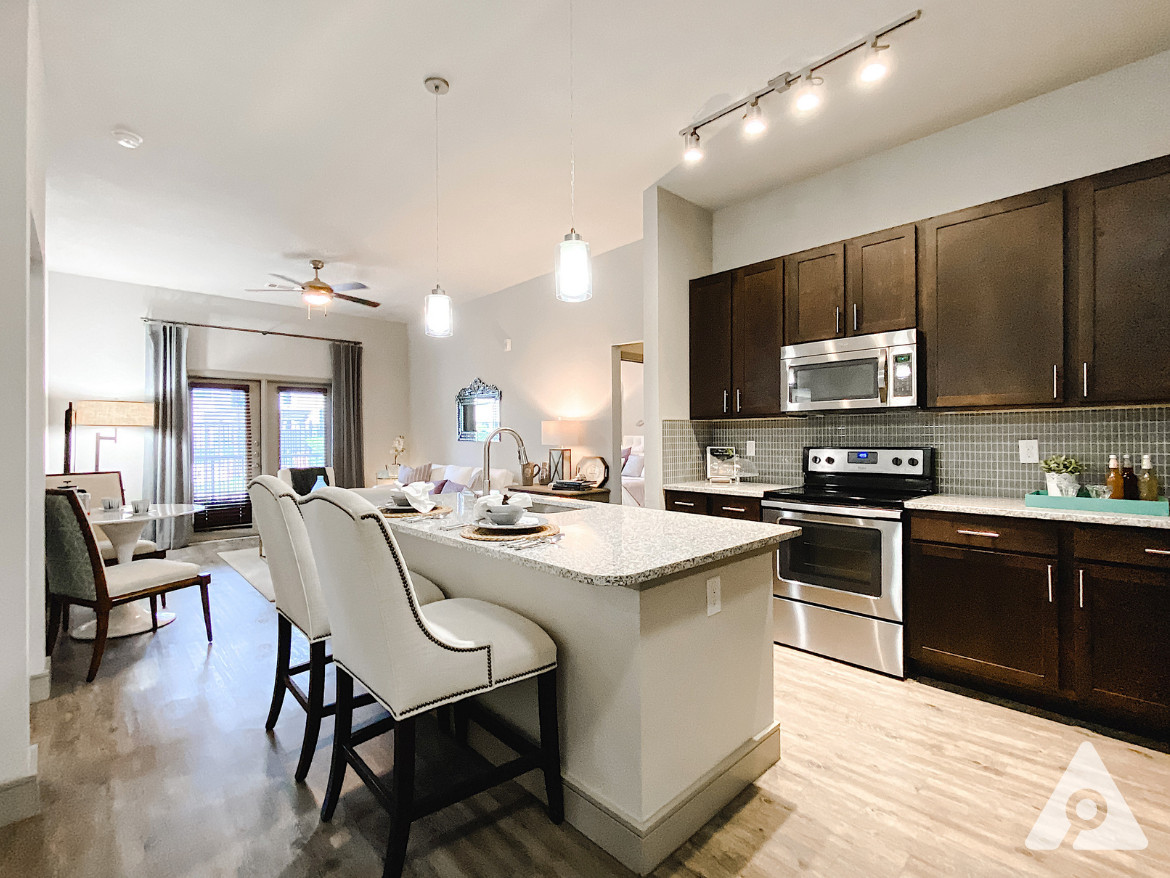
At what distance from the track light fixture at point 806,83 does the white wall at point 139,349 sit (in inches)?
233

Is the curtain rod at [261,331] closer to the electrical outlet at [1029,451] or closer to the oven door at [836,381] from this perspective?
the oven door at [836,381]

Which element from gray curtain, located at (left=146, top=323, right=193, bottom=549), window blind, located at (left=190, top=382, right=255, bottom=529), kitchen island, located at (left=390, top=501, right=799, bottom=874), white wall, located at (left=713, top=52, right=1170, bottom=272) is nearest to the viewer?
kitchen island, located at (left=390, top=501, right=799, bottom=874)

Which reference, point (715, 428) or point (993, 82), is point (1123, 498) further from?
point (715, 428)

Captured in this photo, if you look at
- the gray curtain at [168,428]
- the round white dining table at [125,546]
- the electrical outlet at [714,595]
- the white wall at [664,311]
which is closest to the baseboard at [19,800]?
the round white dining table at [125,546]

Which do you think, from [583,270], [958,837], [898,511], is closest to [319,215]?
[583,270]

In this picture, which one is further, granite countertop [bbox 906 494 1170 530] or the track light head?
the track light head

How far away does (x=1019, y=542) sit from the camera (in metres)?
2.45

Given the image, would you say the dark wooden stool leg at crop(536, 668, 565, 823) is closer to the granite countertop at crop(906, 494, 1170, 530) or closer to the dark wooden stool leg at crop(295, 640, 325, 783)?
the dark wooden stool leg at crop(295, 640, 325, 783)

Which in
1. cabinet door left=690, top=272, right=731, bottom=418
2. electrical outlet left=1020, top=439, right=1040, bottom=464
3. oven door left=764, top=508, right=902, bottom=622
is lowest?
oven door left=764, top=508, right=902, bottom=622

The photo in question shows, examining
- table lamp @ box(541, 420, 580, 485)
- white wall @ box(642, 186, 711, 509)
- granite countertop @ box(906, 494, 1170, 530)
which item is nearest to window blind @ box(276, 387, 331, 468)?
table lamp @ box(541, 420, 580, 485)

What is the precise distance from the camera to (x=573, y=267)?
2234mm

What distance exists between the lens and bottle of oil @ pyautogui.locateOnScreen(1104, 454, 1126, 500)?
7.91ft

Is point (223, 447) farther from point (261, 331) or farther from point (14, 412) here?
point (14, 412)

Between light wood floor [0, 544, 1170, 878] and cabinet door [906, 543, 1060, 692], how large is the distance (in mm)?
172
